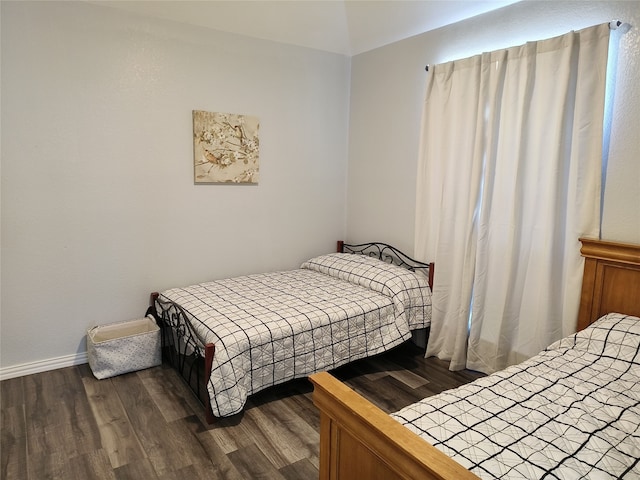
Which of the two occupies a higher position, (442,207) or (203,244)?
(442,207)

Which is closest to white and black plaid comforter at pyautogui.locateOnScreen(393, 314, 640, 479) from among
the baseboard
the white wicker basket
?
the white wicker basket

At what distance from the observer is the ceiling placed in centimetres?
296

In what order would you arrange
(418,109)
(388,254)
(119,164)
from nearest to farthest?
1. (119,164)
2. (418,109)
3. (388,254)

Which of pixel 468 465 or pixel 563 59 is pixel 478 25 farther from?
pixel 468 465

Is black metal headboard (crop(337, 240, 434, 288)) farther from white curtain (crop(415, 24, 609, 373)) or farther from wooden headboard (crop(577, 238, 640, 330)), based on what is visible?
wooden headboard (crop(577, 238, 640, 330))

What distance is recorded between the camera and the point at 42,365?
291cm

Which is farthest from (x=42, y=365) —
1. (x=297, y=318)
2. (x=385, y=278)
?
(x=385, y=278)

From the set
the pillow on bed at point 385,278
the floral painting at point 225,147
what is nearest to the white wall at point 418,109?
the pillow on bed at point 385,278

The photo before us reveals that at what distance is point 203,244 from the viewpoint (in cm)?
343

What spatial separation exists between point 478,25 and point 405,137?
0.94m

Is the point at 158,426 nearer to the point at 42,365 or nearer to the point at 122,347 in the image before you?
the point at 122,347

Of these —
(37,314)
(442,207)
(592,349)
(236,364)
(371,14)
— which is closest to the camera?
(592,349)

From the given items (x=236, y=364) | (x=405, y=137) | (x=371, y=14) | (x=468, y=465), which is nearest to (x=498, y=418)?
(x=468, y=465)

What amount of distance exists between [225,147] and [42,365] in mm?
2028
